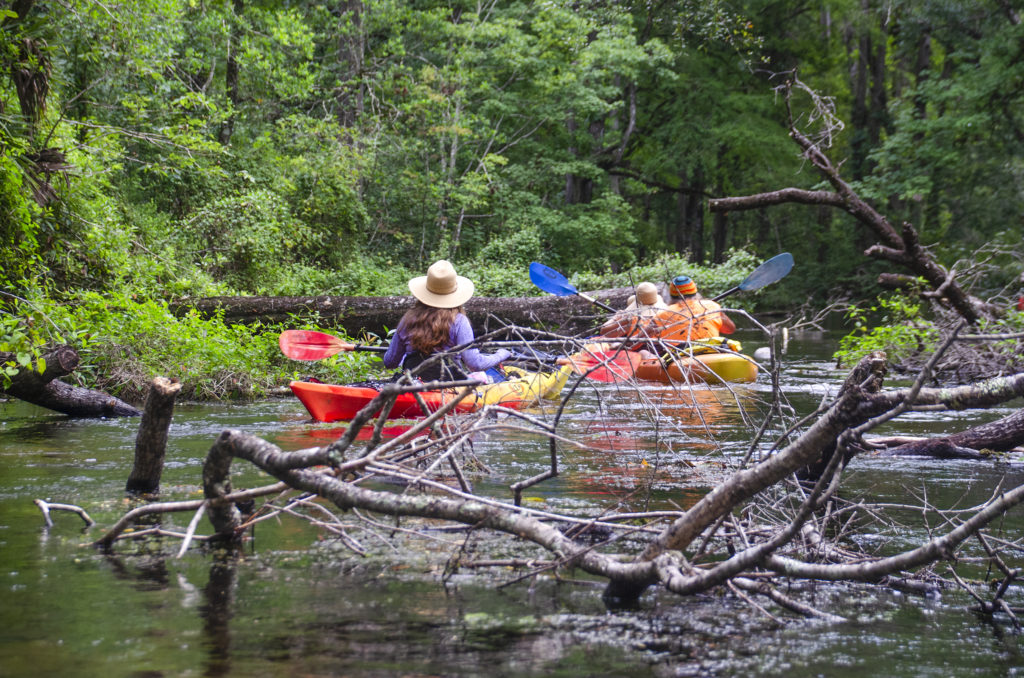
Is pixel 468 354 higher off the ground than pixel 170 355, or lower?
higher

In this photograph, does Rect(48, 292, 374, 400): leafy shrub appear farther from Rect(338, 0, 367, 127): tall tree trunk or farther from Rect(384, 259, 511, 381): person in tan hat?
Rect(338, 0, 367, 127): tall tree trunk

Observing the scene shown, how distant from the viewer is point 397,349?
7082 millimetres

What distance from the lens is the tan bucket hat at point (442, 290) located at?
6.88m

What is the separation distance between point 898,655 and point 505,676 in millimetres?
1314

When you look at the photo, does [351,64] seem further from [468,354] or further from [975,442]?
[975,442]

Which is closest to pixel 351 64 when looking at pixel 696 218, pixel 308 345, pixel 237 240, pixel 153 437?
pixel 237 240

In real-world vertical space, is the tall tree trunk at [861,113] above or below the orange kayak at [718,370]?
above

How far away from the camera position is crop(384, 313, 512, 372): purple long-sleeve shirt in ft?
22.2

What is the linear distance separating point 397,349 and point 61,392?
326cm

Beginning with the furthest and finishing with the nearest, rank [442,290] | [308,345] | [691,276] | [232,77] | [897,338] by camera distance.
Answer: [232,77] → [691,276] → [897,338] → [308,345] → [442,290]

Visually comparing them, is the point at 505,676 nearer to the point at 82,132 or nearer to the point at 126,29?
the point at 126,29

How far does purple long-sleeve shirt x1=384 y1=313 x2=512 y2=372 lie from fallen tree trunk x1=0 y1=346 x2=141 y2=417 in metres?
2.36

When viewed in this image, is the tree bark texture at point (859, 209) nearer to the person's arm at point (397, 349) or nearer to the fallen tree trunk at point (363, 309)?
the person's arm at point (397, 349)

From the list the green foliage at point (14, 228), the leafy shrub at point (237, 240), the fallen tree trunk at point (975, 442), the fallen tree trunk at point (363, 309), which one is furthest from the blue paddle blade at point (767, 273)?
the leafy shrub at point (237, 240)
